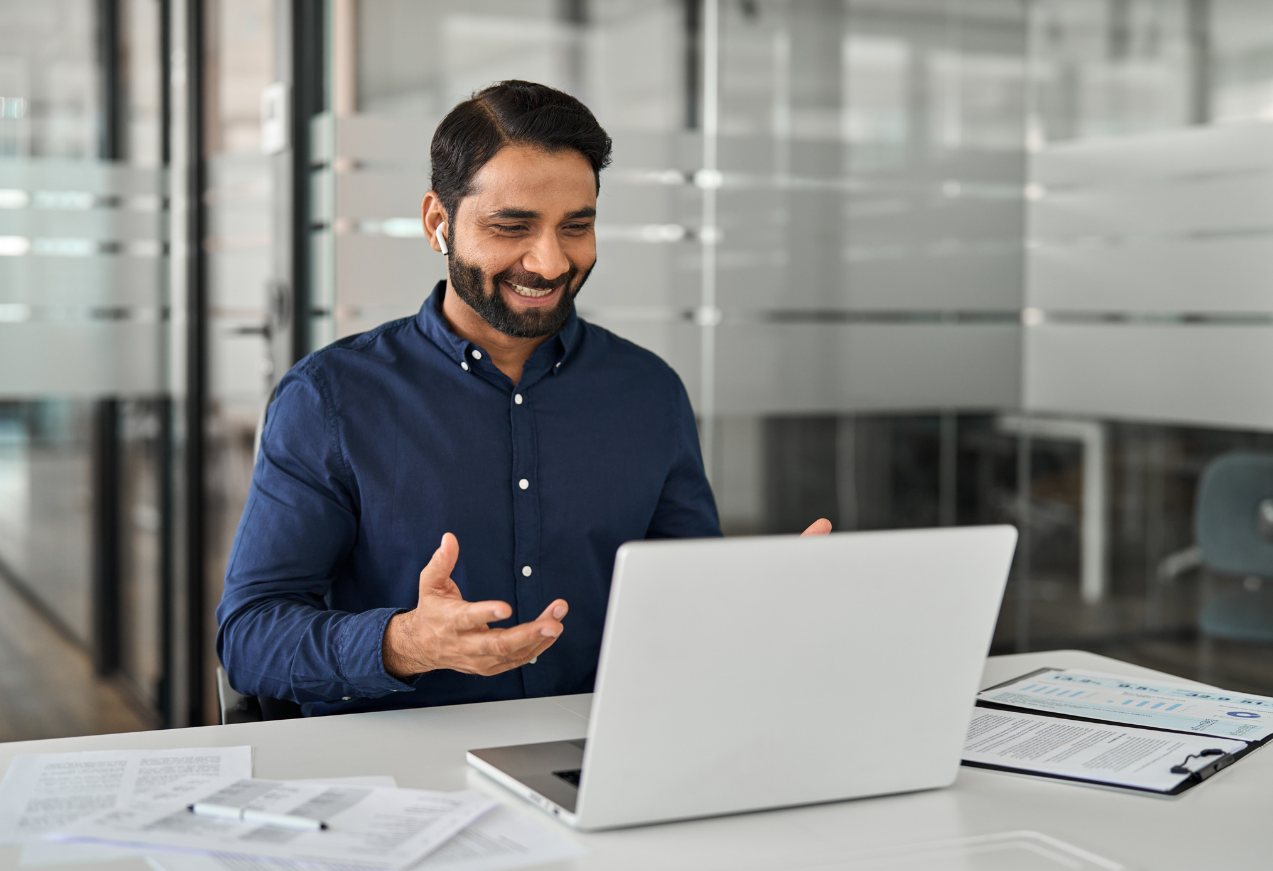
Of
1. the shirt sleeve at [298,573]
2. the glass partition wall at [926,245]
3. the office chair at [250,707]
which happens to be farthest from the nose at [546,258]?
the glass partition wall at [926,245]

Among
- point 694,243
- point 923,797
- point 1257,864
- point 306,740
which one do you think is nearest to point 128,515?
point 694,243

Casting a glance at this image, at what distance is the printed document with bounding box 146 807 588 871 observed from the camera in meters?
1.01

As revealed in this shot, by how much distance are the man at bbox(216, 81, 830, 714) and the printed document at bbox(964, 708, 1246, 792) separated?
629 millimetres

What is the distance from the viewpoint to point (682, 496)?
2.00 m

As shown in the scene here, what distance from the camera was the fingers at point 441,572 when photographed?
1260mm

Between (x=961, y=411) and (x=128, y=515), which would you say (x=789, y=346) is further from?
(x=128, y=515)

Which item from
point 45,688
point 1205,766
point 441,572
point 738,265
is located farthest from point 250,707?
point 45,688

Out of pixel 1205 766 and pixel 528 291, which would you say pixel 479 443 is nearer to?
pixel 528 291

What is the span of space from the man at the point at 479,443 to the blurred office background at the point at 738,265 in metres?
1.32

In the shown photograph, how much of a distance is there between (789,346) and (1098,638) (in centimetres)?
125

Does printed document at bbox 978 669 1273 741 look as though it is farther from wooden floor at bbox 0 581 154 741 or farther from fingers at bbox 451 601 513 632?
wooden floor at bbox 0 581 154 741

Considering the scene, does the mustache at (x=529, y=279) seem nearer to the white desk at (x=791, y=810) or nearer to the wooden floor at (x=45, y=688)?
the white desk at (x=791, y=810)

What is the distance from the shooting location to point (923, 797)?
1207 mm

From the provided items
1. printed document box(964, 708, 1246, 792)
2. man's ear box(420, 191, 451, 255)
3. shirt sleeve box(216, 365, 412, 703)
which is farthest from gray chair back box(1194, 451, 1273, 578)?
shirt sleeve box(216, 365, 412, 703)
